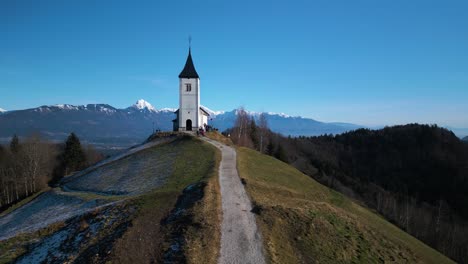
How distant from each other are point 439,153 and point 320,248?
173149 mm

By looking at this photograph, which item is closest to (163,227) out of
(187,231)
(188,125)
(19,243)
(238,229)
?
(187,231)

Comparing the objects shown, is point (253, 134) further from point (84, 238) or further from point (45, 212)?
point (84, 238)

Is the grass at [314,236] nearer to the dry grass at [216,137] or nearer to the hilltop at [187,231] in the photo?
the hilltop at [187,231]

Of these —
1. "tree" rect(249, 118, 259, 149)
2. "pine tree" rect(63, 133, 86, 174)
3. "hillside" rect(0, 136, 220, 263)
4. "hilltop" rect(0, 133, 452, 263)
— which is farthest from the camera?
"tree" rect(249, 118, 259, 149)

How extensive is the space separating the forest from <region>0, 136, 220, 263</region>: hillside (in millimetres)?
38198

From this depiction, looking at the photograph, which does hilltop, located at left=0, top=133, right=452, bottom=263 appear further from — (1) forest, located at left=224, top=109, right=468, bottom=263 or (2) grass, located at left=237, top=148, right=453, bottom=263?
(1) forest, located at left=224, top=109, right=468, bottom=263

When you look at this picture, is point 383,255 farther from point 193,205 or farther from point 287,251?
point 193,205

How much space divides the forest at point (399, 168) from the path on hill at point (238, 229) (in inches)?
1725

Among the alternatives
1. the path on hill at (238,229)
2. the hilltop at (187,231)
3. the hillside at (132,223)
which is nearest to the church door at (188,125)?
the hillside at (132,223)

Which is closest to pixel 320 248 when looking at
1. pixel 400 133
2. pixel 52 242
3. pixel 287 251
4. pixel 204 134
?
pixel 287 251

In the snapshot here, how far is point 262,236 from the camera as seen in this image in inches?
758

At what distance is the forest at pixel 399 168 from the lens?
76.1m

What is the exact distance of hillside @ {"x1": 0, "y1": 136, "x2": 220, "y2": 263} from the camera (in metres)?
17.7

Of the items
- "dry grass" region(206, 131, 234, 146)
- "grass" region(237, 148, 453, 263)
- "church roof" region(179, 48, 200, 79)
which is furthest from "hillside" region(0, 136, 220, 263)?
"church roof" region(179, 48, 200, 79)
